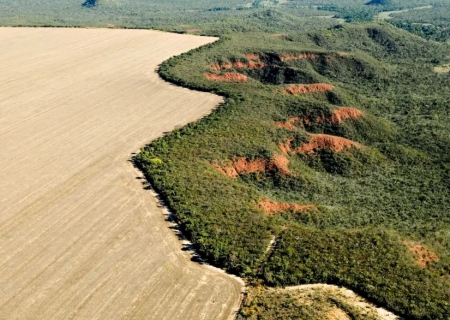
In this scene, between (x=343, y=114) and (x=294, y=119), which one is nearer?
(x=294, y=119)

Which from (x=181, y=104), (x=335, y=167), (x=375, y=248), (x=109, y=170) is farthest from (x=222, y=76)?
(x=375, y=248)

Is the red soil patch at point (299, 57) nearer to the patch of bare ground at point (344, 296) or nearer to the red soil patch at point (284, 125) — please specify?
the red soil patch at point (284, 125)

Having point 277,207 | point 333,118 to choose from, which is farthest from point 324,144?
Result: point 277,207

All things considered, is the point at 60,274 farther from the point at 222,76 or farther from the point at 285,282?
the point at 222,76

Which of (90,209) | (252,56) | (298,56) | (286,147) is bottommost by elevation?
(286,147)

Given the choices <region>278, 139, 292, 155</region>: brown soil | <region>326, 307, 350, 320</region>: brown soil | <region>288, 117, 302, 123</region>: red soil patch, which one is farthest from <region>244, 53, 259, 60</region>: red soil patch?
<region>326, 307, 350, 320</region>: brown soil

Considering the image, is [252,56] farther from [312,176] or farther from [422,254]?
[422,254]
